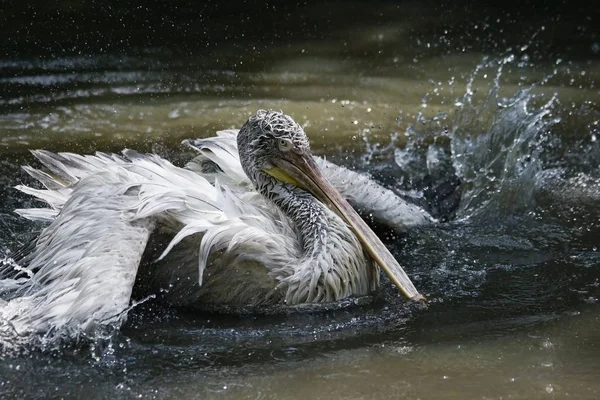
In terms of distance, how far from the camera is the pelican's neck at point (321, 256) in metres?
3.76

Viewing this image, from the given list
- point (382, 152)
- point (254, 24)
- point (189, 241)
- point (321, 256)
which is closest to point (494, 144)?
point (382, 152)

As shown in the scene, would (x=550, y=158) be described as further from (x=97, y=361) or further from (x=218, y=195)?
(x=97, y=361)

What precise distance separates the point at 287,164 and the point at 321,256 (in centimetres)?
47

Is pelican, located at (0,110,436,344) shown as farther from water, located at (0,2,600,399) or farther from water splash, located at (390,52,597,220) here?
water splash, located at (390,52,597,220)

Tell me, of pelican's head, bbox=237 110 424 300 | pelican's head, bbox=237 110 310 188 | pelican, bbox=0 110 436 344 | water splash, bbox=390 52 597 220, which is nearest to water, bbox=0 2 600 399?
water splash, bbox=390 52 597 220

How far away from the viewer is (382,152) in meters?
5.77

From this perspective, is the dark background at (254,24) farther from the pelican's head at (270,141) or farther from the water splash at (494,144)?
the pelican's head at (270,141)

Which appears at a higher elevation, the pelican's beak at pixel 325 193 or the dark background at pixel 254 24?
the dark background at pixel 254 24

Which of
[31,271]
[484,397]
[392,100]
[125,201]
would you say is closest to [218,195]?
[125,201]

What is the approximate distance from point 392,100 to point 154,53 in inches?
69.7

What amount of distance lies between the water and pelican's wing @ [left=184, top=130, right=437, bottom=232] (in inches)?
5.1

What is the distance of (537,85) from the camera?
671cm

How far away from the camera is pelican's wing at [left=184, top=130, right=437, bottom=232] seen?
14.6ft

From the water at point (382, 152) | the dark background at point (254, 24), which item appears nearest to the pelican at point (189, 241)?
the water at point (382, 152)
